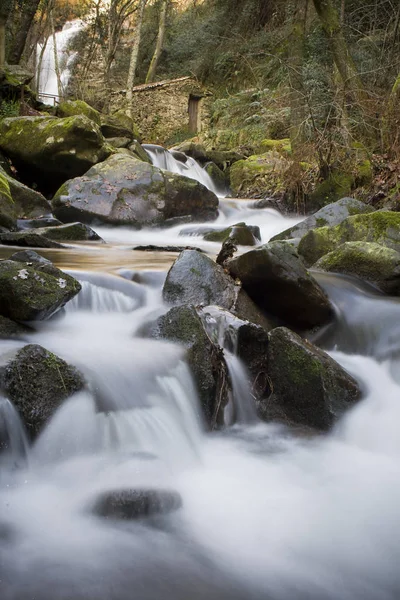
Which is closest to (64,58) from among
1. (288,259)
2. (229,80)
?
→ (229,80)

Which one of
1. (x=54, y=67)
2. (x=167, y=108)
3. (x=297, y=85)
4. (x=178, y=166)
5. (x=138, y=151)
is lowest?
(x=178, y=166)

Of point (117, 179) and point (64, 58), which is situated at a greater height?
point (64, 58)

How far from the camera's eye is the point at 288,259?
16.9 feet

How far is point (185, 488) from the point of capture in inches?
124

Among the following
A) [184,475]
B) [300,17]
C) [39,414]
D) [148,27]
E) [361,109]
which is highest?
[148,27]

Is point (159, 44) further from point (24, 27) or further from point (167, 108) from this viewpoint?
point (24, 27)

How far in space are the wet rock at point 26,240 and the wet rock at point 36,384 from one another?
479cm

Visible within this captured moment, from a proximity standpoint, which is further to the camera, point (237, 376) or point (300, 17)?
point (300, 17)

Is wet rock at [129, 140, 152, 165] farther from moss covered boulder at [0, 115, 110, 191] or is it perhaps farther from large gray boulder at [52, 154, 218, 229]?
large gray boulder at [52, 154, 218, 229]

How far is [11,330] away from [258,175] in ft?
38.9

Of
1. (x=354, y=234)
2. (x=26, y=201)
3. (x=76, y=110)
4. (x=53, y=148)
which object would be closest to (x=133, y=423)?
(x=354, y=234)

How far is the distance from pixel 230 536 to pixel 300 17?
15587 mm

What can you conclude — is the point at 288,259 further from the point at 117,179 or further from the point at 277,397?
the point at 117,179

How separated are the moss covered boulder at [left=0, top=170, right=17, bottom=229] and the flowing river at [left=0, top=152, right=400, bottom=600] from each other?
4.42m
